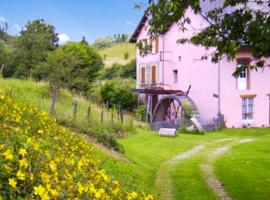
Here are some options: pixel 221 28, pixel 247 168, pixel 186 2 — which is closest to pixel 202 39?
pixel 221 28

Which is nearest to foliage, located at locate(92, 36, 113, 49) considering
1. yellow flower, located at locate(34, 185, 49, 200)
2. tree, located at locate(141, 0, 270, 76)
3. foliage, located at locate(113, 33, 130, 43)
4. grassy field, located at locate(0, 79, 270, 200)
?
foliage, located at locate(113, 33, 130, 43)

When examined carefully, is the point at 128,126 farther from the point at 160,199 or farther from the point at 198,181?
the point at 160,199

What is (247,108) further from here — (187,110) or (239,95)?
(187,110)

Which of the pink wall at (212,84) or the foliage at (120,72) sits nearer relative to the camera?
the pink wall at (212,84)

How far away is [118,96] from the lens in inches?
1631

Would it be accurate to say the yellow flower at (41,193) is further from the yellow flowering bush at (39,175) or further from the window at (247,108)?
the window at (247,108)

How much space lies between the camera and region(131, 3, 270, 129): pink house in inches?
1420

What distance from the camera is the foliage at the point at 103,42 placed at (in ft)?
368

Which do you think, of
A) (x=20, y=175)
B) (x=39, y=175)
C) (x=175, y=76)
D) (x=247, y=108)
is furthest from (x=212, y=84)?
(x=20, y=175)

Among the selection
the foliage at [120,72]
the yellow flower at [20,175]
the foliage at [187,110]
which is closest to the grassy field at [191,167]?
the yellow flower at [20,175]

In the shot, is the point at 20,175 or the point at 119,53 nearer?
the point at 20,175

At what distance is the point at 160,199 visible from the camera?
12227 mm

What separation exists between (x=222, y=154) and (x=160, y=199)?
397 inches

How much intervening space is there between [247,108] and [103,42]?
79125mm
